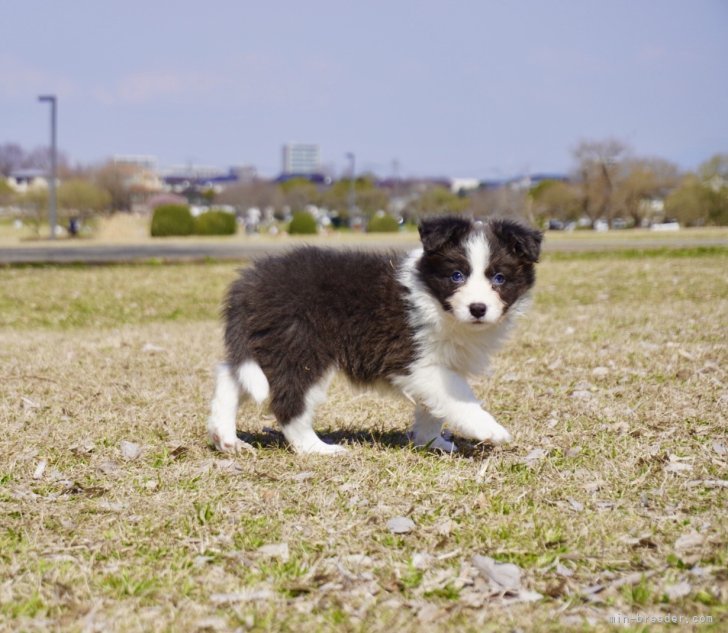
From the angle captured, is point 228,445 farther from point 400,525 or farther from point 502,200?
point 502,200

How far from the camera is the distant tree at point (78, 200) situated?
43594 mm

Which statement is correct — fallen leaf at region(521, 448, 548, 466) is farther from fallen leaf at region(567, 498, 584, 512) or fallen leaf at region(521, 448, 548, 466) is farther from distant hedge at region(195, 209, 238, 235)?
distant hedge at region(195, 209, 238, 235)

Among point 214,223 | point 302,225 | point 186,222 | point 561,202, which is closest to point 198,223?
point 214,223

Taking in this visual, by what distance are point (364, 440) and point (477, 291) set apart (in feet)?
4.40

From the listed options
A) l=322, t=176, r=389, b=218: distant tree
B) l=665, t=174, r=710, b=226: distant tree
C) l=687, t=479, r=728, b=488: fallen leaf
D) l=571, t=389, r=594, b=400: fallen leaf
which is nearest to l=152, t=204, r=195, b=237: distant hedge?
l=665, t=174, r=710, b=226: distant tree

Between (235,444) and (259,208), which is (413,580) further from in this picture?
(259,208)

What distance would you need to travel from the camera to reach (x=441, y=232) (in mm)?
4941

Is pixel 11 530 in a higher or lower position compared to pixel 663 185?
lower

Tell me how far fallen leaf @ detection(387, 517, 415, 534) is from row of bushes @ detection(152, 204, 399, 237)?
34690 mm

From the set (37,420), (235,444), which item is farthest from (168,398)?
(235,444)

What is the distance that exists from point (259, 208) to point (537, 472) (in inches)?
2754

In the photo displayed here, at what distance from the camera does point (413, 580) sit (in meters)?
3.45

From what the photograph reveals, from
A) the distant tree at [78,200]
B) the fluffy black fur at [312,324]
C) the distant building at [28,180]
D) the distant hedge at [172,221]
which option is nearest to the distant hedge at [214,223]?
the distant hedge at [172,221]

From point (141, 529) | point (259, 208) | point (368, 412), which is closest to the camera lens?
point (141, 529)
